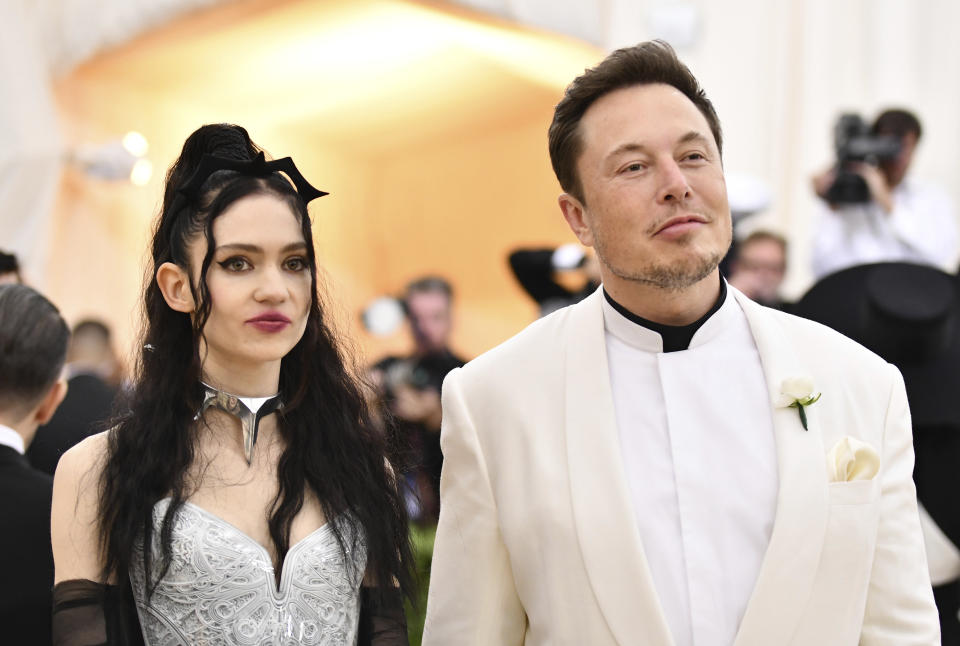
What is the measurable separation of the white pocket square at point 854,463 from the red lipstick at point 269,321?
3.33ft

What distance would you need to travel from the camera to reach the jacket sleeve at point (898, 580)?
6.49ft

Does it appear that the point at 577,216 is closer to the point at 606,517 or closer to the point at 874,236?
the point at 606,517

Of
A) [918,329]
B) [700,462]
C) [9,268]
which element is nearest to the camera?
[700,462]

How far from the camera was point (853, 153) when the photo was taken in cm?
524

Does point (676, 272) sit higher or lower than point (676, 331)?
higher

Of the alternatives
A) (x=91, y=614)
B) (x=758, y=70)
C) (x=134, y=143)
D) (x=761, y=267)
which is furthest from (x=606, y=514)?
(x=134, y=143)

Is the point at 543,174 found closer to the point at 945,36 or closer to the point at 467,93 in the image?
the point at 467,93

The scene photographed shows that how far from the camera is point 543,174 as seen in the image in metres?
9.34

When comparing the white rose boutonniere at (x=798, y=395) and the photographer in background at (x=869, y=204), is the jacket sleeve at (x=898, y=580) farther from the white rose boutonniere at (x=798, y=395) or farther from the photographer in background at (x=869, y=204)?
the photographer in background at (x=869, y=204)

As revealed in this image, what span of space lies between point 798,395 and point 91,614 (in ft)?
4.18

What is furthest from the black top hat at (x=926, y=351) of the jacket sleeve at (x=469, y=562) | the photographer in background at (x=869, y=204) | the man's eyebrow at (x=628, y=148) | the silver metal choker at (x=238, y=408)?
the photographer in background at (x=869, y=204)

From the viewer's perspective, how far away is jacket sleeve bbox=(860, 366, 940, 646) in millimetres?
1979

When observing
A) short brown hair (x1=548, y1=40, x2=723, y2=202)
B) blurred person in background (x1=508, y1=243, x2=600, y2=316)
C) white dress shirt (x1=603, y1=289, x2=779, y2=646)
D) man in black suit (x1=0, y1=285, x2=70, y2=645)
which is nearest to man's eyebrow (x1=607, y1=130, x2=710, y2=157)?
short brown hair (x1=548, y1=40, x2=723, y2=202)

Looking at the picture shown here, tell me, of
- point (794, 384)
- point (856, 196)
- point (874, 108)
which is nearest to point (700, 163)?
point (794, 384)
